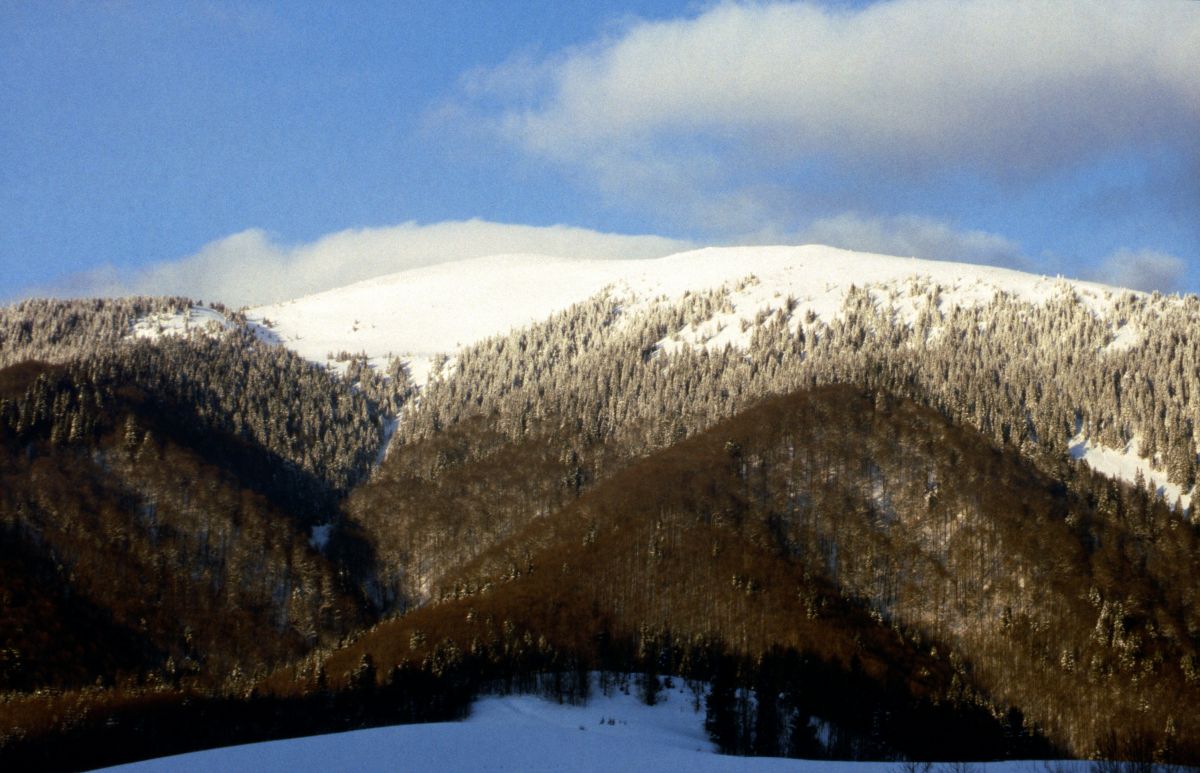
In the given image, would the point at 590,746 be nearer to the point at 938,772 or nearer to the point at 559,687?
the point at 938,772

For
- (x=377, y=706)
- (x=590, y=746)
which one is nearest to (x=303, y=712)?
(x=377, y=706)

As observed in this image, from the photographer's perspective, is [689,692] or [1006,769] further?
[689,692]

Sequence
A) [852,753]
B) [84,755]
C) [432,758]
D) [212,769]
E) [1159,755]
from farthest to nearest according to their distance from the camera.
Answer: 1. [852,753]
2. [84,755]
3. [1159,755]
4. [432,758]
5. [212,769]

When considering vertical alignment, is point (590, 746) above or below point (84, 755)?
above

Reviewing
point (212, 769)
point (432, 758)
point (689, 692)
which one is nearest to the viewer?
point (212, 769)

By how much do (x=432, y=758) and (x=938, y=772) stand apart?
4238cm

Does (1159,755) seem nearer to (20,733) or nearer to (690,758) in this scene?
(690,758)

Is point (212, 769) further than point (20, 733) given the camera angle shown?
No

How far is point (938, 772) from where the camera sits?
102375 mm

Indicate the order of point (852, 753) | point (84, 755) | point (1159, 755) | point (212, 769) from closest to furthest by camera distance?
point (212, 769)
point (1159, 755)
point (84, 755)
point (852, 753)

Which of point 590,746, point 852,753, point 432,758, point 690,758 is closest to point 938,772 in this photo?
point 690,758

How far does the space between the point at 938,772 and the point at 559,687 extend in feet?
339

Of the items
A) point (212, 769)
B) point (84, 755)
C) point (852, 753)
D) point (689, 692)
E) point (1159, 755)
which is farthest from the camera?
point (689, 692)

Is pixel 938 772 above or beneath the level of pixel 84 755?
above
